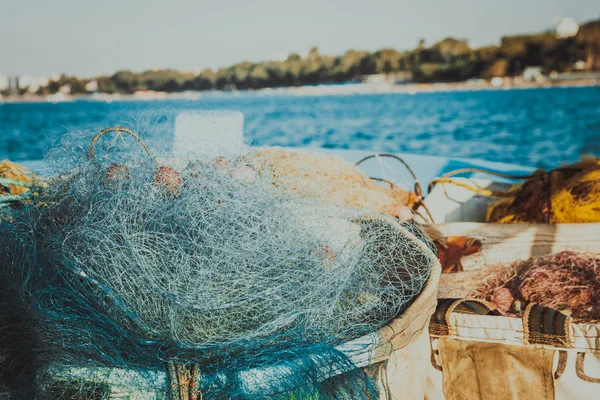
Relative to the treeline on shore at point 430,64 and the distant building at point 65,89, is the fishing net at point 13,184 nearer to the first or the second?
the treeline on shore at point 430,64

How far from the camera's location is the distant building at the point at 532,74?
299ft

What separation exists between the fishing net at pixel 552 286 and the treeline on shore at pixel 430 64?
71.9 metres

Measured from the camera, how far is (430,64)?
335 feet

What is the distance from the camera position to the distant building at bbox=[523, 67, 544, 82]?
299 ft

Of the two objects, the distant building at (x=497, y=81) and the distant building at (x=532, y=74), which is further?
the distant building at (x=497, y=81)

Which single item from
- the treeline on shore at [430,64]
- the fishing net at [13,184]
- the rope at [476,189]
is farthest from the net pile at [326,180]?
the treeline on shore at [430,64]

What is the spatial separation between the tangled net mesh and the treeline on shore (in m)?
72.4

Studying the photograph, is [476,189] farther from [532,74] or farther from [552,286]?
[532,74]

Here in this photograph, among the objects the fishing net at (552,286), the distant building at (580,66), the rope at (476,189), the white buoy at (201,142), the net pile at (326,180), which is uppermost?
the distant building at (580,66)

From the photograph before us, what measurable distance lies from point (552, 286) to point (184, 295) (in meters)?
1.63

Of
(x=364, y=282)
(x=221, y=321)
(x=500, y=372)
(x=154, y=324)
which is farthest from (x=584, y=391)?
(x=154, y=324)

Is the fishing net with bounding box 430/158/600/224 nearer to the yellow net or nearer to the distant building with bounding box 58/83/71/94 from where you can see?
the yellow net

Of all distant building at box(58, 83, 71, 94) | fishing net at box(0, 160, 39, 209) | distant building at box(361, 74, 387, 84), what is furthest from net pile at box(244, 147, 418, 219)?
distant building at box(361, 74, 387, 84)

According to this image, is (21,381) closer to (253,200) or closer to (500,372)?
(253,200)
